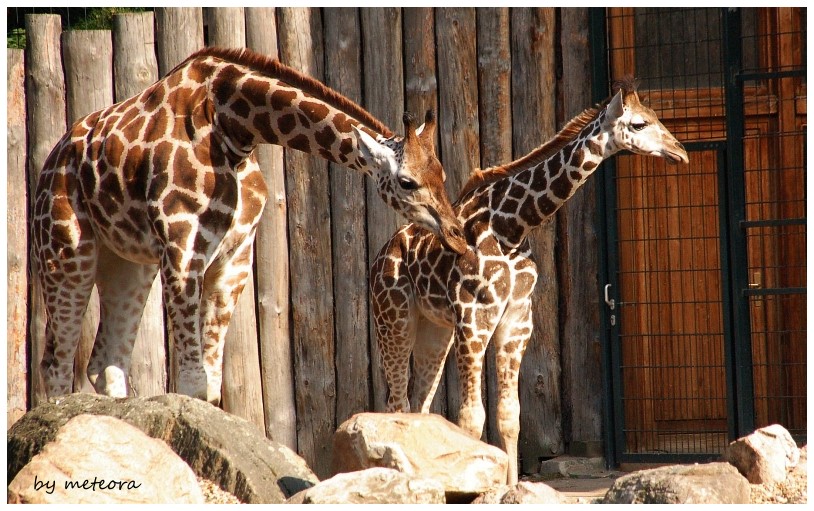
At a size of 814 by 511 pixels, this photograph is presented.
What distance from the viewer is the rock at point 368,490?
4234 millimetres

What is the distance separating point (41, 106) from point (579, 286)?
151 inches

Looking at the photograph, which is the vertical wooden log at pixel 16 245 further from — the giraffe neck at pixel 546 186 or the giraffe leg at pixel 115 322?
the giraffe neck at pixel 546 186

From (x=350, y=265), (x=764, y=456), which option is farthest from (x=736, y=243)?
(x=350, y=265)

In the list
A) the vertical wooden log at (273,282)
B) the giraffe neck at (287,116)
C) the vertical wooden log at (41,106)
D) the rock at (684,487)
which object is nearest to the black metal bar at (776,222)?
the rock at (684,487)

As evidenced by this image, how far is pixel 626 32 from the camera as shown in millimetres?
7848

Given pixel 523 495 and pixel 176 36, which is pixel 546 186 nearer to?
pixel 523 495

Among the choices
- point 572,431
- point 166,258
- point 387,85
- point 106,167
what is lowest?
point 572,431

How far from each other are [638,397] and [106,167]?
409 cm

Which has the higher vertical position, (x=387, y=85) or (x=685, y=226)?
(x=387, y=85)

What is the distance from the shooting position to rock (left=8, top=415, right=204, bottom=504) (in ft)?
13.5

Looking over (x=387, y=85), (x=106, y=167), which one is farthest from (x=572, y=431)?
(x=106, y=167)

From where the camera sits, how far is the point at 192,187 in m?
5.39

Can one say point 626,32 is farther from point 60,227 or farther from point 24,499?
point 24,499

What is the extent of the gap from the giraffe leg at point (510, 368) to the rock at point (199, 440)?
4.47ft
